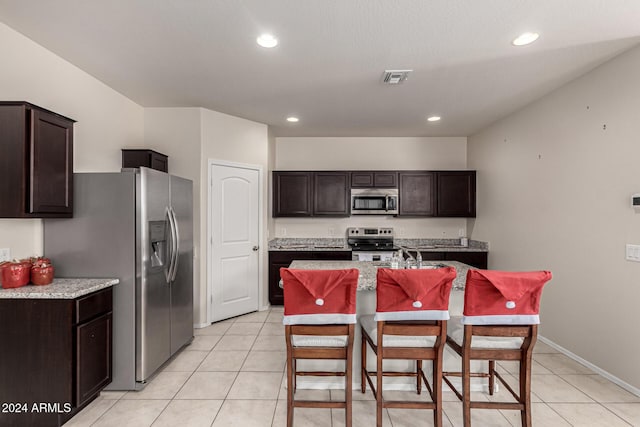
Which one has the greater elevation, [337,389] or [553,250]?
[553,250]

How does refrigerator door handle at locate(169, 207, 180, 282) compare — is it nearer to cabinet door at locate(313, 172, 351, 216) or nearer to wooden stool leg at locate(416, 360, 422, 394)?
wooden stool leg at locate(416, 360, 422, 394)

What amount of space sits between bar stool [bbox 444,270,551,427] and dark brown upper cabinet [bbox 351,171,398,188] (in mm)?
3437

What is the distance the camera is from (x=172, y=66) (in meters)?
2.89

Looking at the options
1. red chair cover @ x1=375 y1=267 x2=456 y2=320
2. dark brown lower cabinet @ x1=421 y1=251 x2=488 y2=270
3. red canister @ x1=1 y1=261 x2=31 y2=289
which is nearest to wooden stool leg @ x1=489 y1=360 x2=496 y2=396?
red chair cover @ x1=375 y1=267 x2=456 y2=320

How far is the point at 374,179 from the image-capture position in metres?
5.31

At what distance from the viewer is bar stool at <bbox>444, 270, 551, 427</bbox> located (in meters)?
1.92

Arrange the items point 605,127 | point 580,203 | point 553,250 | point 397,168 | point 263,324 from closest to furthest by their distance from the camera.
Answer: point 605,127, point 580,203, point 553,250, point 263,324, point 397,168

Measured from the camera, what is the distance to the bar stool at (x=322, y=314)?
1.97 metres

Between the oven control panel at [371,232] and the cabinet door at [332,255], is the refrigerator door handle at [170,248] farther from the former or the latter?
the oven control panel at [371,232]

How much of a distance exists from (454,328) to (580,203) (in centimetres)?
197

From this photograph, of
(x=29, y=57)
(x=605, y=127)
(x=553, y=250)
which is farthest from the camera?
(x=553, y=250)

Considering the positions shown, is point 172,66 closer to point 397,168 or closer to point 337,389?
point 337,389

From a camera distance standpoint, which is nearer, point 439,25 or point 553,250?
point 439,25

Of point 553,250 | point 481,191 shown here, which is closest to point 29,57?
point 553,250
